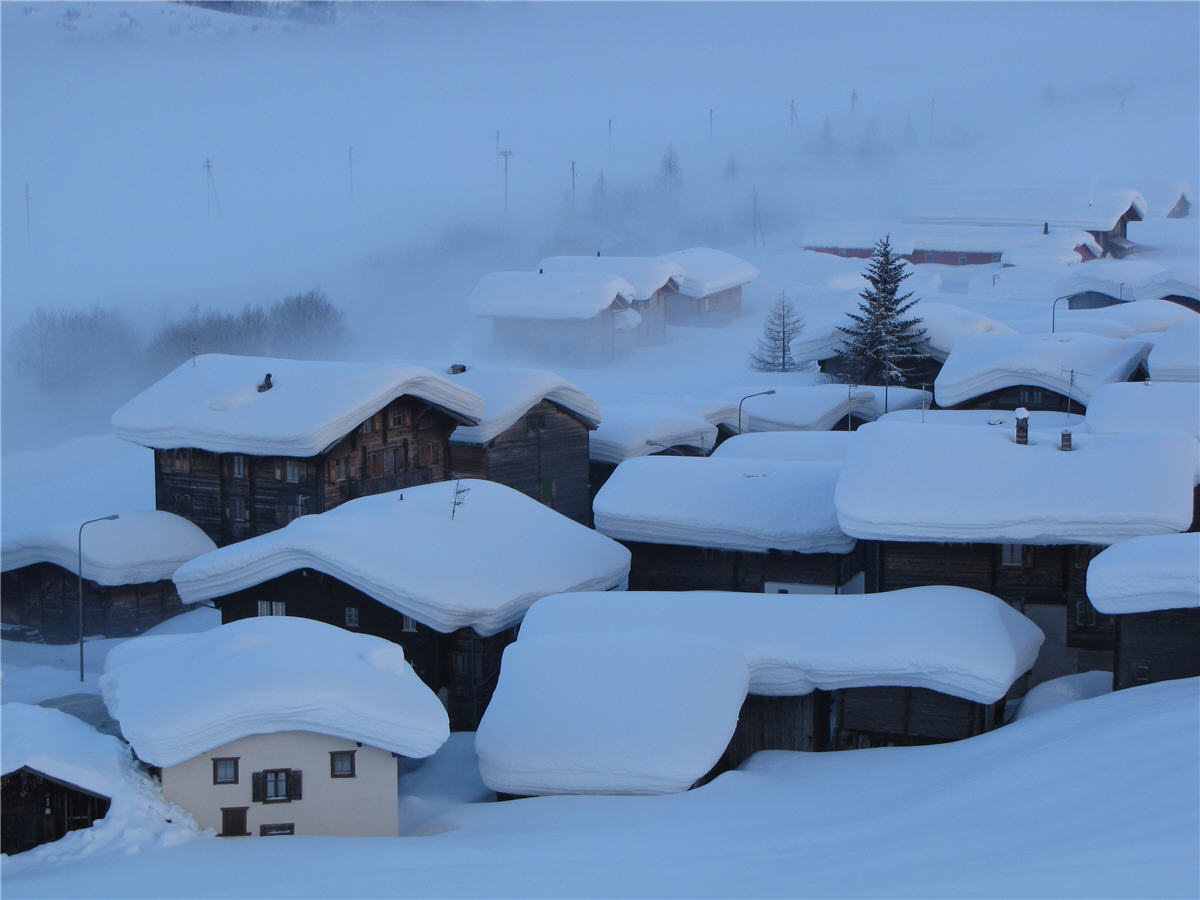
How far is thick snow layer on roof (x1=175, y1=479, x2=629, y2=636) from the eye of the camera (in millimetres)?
25594

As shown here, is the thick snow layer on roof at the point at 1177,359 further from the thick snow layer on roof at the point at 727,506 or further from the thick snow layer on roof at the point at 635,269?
the thick snow layer on roof at the point at 635,269

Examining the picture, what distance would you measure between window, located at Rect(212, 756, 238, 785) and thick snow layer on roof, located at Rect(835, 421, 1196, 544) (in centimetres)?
1102

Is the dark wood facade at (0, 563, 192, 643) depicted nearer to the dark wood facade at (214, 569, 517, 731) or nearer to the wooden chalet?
the wooden chalet

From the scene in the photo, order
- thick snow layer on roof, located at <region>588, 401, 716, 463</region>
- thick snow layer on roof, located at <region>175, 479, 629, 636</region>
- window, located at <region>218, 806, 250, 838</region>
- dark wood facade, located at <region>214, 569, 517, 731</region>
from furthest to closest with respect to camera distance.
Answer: thick snow layer on roof, located at <region>588, 401, 716, 463</region>
dark wood facade, located at <region>214, 569, 517, 731</region>
thick snow layer on roof, located at <region>175, 479, 629, 636</region>
window, located at <region>218, 806, 250, 838</region>

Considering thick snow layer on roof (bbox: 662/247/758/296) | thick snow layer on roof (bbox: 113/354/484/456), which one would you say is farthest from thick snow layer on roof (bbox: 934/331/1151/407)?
thick snow layer on roof (bbox: 662/247/758/296)

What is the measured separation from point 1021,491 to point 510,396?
638 inches

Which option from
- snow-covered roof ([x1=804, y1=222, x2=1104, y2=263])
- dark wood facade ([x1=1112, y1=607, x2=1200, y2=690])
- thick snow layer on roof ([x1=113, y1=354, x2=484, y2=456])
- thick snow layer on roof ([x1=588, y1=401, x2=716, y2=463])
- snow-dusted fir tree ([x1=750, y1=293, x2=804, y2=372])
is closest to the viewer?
dark wood facade ([x1=1112, y1=607, x2=1200, y2=690])

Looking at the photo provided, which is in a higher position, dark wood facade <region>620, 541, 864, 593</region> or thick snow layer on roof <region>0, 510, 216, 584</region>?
dark wood facade <region>620, 541, 864, 593</region>

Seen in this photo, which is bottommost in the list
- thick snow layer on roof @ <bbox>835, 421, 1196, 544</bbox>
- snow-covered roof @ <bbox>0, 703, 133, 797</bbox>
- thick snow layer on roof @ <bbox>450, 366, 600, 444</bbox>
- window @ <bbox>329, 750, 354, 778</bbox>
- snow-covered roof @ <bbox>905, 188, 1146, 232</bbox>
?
window @ <bbox>329, 750, 354, 778</bbox>

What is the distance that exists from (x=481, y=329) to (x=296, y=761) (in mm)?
50776

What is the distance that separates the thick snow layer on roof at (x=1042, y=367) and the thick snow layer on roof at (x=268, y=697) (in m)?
23.9

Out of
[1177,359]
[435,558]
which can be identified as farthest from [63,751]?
[1177,359]

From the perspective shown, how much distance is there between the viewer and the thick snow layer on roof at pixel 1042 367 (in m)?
39.4

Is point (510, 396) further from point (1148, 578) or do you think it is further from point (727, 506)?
point (1148, 578)
